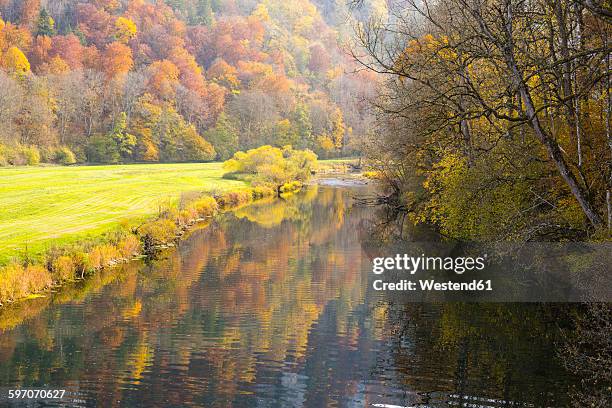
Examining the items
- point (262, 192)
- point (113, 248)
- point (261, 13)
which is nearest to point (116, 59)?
point (261, 13)

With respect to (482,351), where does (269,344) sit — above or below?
below

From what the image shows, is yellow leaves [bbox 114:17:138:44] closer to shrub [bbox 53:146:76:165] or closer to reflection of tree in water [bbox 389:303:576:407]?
shrub [bbox 53:146:76:165]

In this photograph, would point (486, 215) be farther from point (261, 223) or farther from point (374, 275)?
point (261, 223)

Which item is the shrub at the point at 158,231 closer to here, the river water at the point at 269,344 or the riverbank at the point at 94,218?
the riverbank at the point at 94,218

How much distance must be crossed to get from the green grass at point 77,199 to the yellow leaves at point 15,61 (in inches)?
1187

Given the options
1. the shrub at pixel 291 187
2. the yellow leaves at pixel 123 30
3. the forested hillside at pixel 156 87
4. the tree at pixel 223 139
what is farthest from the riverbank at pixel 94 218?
the yellow leaves at pixel 123 30

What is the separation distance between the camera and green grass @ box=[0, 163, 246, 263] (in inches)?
1017

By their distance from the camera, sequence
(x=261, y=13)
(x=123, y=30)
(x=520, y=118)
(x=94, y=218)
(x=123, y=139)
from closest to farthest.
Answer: (x=520, y=118)
(x=94, y=218)
(x=123, y=139)
(x=123, y=30)
(x=261, y=13)

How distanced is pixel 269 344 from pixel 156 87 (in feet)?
269

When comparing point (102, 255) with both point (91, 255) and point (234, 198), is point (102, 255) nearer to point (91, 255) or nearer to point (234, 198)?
point (91, 255)

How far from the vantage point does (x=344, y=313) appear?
17.6 m

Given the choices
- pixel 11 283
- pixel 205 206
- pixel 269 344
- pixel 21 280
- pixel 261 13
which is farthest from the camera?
pixel 261 13

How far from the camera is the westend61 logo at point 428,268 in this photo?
20281mm

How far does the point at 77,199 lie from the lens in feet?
126
